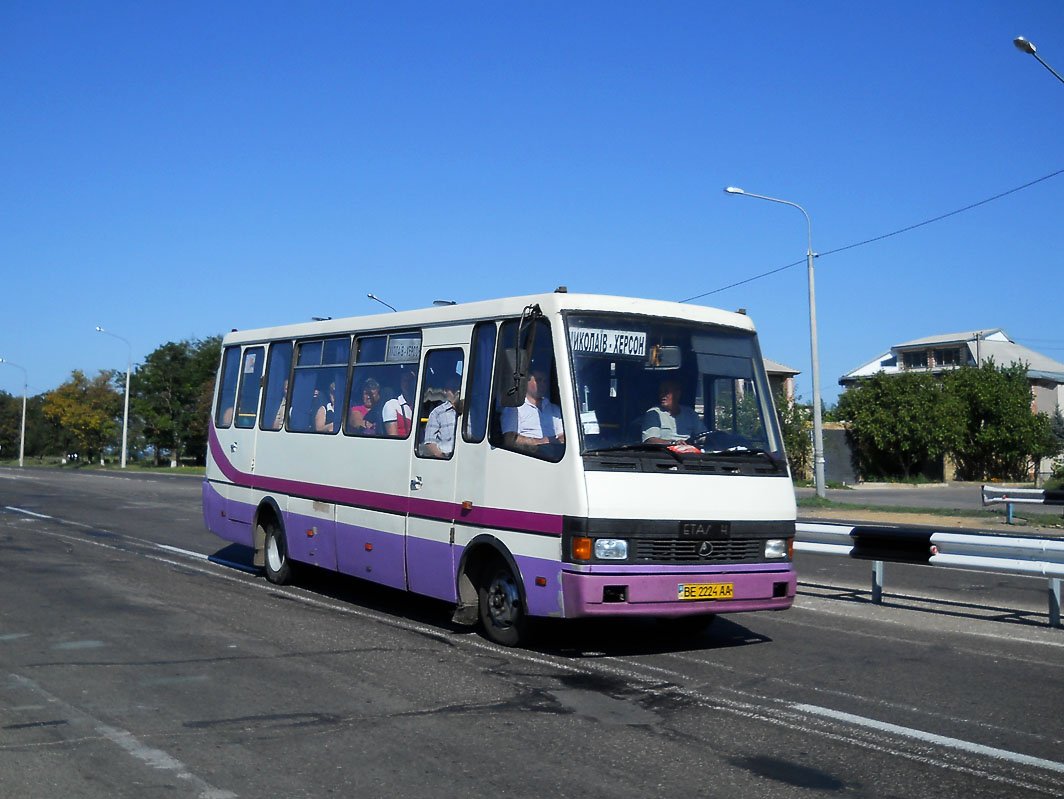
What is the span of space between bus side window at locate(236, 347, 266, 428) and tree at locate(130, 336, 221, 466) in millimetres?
74044

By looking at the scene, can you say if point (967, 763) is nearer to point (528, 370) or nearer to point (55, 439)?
point (528, 370)

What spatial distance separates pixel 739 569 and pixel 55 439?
125 m

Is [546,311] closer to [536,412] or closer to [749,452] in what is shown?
[536,412]

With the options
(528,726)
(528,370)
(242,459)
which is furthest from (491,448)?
(242,459)

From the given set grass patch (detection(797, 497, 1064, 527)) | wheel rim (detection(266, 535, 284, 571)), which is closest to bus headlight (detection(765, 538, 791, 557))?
wheel rim (detection(266, 535, 284, 571))

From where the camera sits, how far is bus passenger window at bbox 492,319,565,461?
8.40 metres

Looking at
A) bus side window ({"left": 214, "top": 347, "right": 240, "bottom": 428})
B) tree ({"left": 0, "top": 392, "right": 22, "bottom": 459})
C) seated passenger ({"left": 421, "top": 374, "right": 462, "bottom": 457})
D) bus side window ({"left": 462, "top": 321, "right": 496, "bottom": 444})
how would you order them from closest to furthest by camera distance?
bus side window ({"left": 462, "top": 321, "right": 496, "bottom": 444}) → seated passenger ({"left": 421, "top": 374, "right": 462, "bottom": 457}) → bus side window ({"left": 214, "top": 347, "right": 240, "bottom": 428}) → tree ({"left": 0, "top": 392, "right": 22, "bottom": 459})

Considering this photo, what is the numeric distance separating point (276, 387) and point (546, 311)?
5621 mm

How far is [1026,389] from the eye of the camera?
2422 inches

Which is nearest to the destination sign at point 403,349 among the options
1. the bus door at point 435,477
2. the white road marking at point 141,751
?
the bus door at point 435,477

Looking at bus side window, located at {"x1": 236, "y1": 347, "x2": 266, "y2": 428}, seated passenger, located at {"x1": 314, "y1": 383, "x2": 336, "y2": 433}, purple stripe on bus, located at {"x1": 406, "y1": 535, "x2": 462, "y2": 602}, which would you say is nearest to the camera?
purple stripe on bus, located at {"x1": 406, "y1": 535, "x2": 462, "y2": 602}

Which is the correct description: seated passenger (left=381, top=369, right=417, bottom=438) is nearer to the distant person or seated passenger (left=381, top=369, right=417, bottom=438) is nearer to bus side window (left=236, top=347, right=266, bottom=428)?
the distant person

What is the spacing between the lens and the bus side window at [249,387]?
1368 centimetres

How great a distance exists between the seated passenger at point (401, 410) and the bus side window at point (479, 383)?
3.35 ft
